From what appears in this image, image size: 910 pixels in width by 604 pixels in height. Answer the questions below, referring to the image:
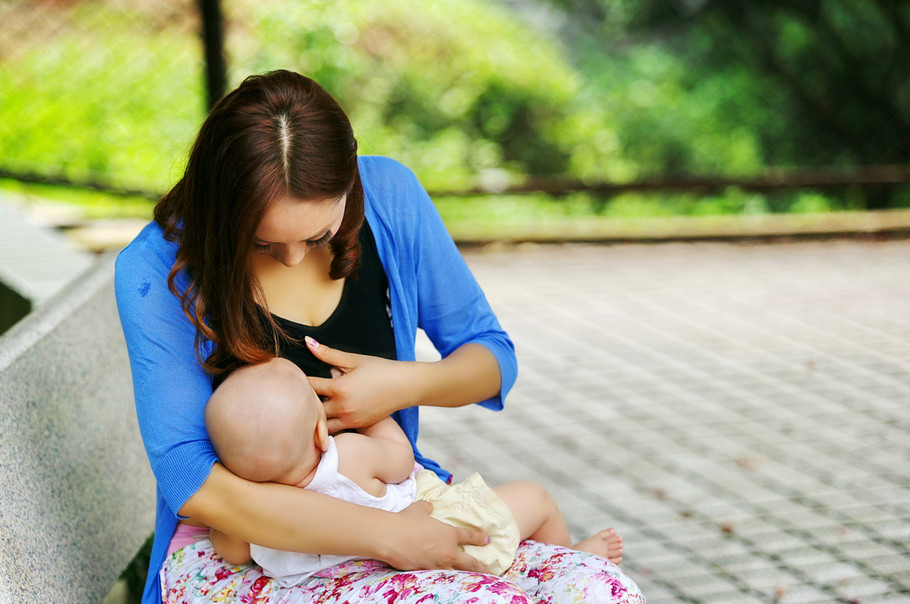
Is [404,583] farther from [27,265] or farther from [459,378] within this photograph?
[27,265]

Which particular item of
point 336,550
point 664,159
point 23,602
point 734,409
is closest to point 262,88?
point 336,550

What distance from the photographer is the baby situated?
1.55m

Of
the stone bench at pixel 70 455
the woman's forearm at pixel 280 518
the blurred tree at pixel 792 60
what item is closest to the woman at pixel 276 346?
the woman's forearm at pixel 280 518

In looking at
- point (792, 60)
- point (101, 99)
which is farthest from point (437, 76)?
point (792, 60)

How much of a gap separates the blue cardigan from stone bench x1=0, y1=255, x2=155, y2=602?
0.65 ft

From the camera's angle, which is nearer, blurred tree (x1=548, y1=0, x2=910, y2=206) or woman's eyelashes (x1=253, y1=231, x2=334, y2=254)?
woman's eyelashes (x1=253, y1=231, x2=334, y2=254)

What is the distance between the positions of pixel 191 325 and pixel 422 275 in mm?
511

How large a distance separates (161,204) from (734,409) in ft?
9.63

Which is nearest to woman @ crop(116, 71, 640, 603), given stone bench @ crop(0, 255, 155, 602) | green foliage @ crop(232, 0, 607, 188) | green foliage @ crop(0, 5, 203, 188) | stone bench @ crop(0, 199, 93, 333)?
stone bench @ crop(0, 255, 155, 602)

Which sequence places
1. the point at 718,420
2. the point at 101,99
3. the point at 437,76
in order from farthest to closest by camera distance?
the point at 437,76
the point at 101,99
the point at 718,420

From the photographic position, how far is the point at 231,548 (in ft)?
5.48

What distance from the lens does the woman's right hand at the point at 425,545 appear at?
5.20ft

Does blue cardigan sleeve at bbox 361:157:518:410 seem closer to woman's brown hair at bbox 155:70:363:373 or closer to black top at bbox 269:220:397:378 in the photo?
black top at bbox 269:220:397:378

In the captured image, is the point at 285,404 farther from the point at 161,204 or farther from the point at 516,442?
the point at 516,442
